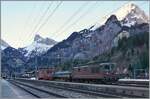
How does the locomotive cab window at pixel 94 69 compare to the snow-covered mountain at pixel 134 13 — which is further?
the locomotive cab window at pixel 94 69

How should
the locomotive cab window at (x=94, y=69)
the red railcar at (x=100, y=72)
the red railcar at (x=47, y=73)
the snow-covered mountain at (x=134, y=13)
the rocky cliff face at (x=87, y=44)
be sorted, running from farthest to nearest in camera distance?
1. the rocky cliff face at (x=87, y=44)
2. the red railcar at (x=47, y=73)
3. the locomotive cab window at (x=94, y=69)
4. the red railcar at (x=100, y=72)
5. the snow-covered mountain at (x=134, y=13)

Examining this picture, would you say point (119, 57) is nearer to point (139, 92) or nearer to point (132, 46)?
point (132, 46)

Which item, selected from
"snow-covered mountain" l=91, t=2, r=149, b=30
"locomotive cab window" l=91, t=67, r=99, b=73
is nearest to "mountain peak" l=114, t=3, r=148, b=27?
"snow-covered mountain" l=91, t=2, r=149, b=30

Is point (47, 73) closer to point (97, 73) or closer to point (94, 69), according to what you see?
point (94, 69)

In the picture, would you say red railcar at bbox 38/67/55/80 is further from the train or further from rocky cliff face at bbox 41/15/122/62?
the train

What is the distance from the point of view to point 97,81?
5925cm

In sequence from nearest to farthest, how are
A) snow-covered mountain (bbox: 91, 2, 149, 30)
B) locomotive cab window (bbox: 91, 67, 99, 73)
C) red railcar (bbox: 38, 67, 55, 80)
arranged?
snow-covered mountain (bbox: 91, 2, 149, 30) → locomotive cab window (bbox: 91, 67, 99, 73) → red railcar (bbox: 38, 67, 55, 80)

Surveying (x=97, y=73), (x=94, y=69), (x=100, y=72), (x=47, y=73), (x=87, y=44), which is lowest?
(x=97, y=73)

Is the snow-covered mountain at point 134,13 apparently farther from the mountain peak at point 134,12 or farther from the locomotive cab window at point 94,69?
the locomotive cab window at point 94,69

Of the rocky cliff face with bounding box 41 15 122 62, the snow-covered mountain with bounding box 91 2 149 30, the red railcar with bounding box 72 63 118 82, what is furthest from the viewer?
the rocky cliff face with bounding box 41 15 122 62

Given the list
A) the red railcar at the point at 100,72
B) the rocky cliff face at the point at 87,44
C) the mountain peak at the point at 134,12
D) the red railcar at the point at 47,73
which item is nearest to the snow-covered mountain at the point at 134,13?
the mountain peak at the point at 134,12

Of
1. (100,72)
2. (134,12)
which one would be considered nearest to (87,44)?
(134,12)

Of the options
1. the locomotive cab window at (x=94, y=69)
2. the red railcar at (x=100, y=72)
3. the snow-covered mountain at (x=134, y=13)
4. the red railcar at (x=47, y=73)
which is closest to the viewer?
the snow-covered mountain at (x=134, y=13)

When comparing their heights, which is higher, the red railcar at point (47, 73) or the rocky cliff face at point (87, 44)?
the rocky cliff face at point (87, 44)
